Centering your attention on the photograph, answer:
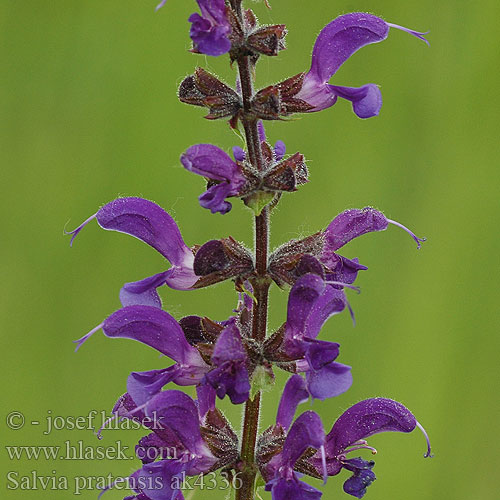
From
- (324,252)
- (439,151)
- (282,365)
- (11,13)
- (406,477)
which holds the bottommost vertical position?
(406,477)

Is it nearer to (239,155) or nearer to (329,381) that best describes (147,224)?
(239,155)

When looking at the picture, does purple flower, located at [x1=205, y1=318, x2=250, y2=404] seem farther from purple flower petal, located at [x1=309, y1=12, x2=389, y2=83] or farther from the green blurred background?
the green blurred background

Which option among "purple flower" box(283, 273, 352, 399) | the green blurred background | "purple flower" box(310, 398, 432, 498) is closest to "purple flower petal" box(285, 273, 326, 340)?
"purple flower" box(283, 273, 352, 399)

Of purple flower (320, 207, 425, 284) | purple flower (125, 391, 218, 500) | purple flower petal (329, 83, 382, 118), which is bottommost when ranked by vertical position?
purple flower (125, 391, 218, 500)

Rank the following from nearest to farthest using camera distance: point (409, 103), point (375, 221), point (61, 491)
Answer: point (375, 221)
point (61, 491)
point (409, 103)

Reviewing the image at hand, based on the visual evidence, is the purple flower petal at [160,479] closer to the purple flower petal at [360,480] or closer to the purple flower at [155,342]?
the purple flower at [155,342]

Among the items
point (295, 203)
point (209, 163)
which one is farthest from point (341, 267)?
point (295, 203)

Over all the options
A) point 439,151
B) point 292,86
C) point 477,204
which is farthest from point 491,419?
point 292,86

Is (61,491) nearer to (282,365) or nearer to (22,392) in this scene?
(22,392)
